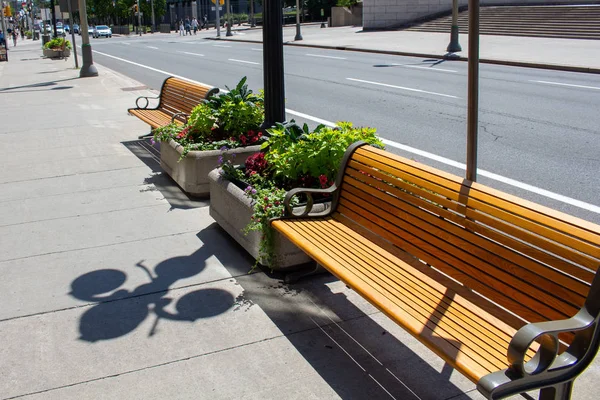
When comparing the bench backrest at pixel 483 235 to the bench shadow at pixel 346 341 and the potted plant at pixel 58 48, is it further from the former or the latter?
the potted plant at pixel 58 48

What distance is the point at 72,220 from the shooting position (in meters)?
6.36

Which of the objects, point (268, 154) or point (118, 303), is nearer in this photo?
point (118, 303)

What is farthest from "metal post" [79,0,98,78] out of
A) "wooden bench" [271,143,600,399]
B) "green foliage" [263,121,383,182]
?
"wooden bench" [271,143,600,399]

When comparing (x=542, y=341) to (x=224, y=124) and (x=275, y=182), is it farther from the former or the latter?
(x=224, y=124)

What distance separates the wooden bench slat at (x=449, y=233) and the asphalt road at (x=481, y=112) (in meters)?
2.79

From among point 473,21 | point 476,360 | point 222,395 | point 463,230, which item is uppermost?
point 473,21

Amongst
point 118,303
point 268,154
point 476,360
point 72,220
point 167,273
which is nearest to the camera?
point 476,360

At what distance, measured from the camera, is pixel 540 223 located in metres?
2.96

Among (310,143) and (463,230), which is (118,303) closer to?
(310,143)

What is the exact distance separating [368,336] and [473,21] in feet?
6.26

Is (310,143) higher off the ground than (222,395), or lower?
higher

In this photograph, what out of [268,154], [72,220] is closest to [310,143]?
[268,154]

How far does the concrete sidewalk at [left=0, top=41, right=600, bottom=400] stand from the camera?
348 cm

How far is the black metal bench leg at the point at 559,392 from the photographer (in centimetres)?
268
